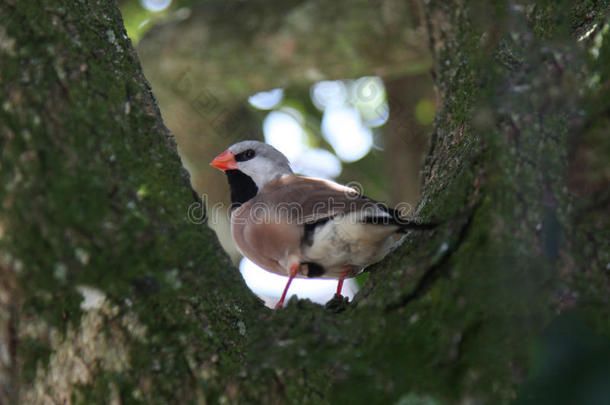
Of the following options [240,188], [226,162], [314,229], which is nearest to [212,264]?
[314,229]

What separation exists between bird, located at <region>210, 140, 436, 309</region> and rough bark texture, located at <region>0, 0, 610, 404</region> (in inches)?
32.3

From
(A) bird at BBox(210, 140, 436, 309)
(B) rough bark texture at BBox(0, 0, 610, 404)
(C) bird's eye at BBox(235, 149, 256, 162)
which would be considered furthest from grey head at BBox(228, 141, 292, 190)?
(B) rough bark texture at BBox(0, 0, 610, 404)

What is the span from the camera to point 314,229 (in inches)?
139

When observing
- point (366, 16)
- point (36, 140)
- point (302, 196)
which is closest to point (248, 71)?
point (366, 16)

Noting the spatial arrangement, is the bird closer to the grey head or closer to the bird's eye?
the grey head

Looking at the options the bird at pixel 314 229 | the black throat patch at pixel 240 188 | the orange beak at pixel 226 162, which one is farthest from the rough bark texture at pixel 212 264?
the orange beak at pixel 226 162

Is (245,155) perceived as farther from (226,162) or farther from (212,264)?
(212,264)

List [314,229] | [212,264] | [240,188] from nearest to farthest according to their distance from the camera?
[212,264] → [314,229] → [240,188]

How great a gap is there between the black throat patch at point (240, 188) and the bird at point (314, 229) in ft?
1.08

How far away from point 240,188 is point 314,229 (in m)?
1.25

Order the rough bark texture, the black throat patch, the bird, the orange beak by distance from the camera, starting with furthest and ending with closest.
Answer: the orange beak, the black throat patch, the bird, the rough bark texture

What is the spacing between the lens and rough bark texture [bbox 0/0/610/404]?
6.72 ft

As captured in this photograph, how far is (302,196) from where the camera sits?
12.0 ft

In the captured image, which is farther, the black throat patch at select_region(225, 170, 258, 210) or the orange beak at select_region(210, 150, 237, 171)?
the orange beak at select_region(210, 150, 237, 171)
